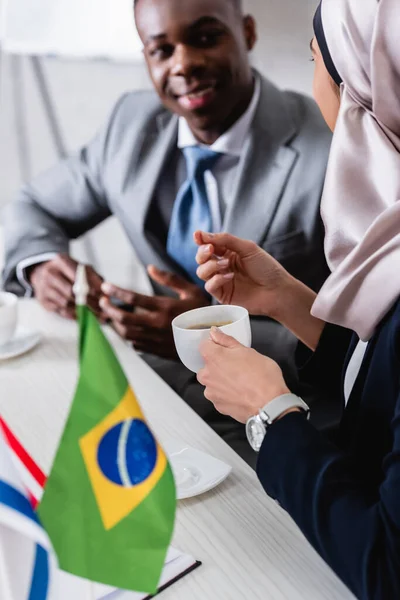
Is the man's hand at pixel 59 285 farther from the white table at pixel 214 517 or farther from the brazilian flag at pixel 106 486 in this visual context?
the brazilian flag at pixel 106 486

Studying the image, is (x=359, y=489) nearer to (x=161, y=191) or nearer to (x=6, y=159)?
(x=161, y=191)

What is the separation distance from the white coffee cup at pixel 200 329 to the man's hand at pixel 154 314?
17.9 inches

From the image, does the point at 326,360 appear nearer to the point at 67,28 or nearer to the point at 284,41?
the point at 284,41

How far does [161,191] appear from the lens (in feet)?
5.10

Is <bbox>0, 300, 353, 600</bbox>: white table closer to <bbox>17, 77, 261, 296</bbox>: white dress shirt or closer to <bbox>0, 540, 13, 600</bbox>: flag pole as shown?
<bbox>0, 540, 13, 600</bbox>: flag pole

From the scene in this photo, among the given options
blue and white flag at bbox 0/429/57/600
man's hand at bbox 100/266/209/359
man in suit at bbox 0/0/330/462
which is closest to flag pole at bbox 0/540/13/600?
blue and white flag at bbox 0/429/57/600

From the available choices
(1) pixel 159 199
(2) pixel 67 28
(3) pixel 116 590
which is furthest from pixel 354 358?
(2) pixel 67 28

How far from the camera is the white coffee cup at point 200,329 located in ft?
2.39

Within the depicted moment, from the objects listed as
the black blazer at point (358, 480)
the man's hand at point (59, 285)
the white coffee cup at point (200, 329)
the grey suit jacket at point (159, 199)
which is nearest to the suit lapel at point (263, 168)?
the grey suit jacket at point (159, 199)

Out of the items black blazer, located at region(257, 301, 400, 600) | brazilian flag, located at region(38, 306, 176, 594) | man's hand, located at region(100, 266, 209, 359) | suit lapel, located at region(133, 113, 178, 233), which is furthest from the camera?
suit lapel, located at region(133, 113, 178, 233)

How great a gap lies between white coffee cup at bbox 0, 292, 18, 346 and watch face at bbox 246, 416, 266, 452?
0.61 m

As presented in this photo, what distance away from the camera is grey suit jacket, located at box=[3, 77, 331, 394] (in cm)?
130

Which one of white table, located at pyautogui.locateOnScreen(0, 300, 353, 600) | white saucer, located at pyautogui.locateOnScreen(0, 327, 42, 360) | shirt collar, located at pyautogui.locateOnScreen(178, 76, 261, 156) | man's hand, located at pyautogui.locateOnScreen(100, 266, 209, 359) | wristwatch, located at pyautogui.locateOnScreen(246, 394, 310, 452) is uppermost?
shirt collar, located at pyautogui.locateOnScreen(178, 76, 261, 156)

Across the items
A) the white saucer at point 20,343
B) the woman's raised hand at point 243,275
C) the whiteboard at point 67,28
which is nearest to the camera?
the woman's raised hand at point 243,275
